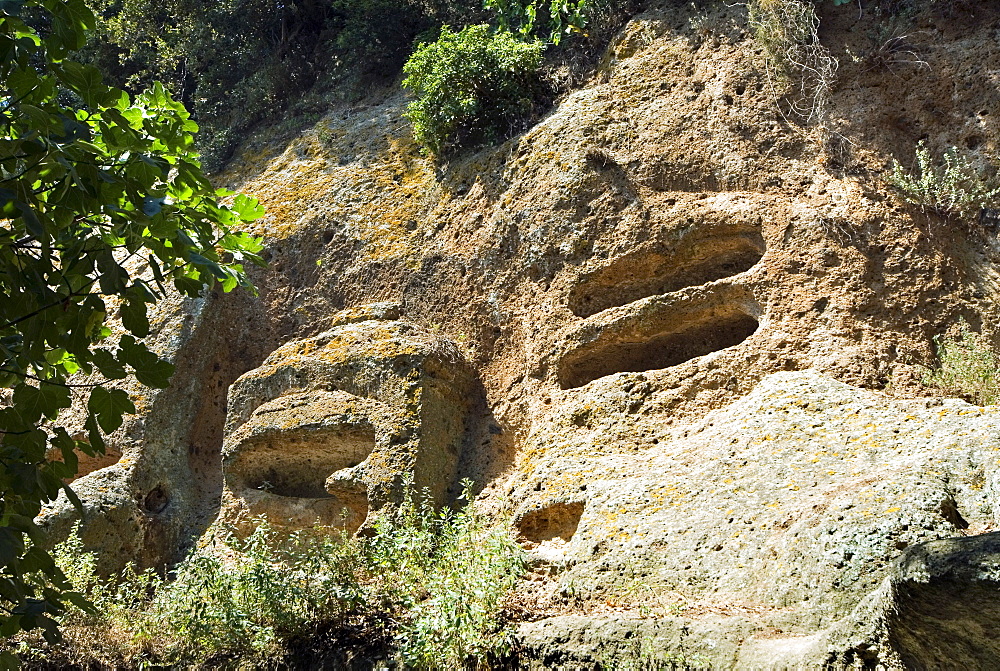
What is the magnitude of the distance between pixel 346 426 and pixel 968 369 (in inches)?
177

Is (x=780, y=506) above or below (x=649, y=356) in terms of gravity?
below

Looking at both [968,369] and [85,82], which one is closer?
[85,82]

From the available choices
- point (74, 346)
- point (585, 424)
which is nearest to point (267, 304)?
point (585, 424)

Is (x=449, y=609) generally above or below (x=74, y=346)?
below

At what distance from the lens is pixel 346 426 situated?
746cm

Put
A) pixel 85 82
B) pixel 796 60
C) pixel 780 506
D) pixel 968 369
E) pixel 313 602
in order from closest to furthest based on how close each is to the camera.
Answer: pixel 85 82
pixel 780 506
pixel 313 602
pixel 968 369
pixel 796 60

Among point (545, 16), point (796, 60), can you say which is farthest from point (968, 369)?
point (545, 16)

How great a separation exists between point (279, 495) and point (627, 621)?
396 centimetres

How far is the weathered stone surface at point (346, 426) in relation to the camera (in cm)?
720

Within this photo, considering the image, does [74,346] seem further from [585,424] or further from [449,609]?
[585,424]

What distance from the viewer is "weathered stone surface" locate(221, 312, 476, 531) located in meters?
7.20

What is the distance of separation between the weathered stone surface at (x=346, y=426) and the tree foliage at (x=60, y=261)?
299 cm

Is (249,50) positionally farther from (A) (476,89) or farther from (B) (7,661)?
(B) (7,661)

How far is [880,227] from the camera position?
6.86m
